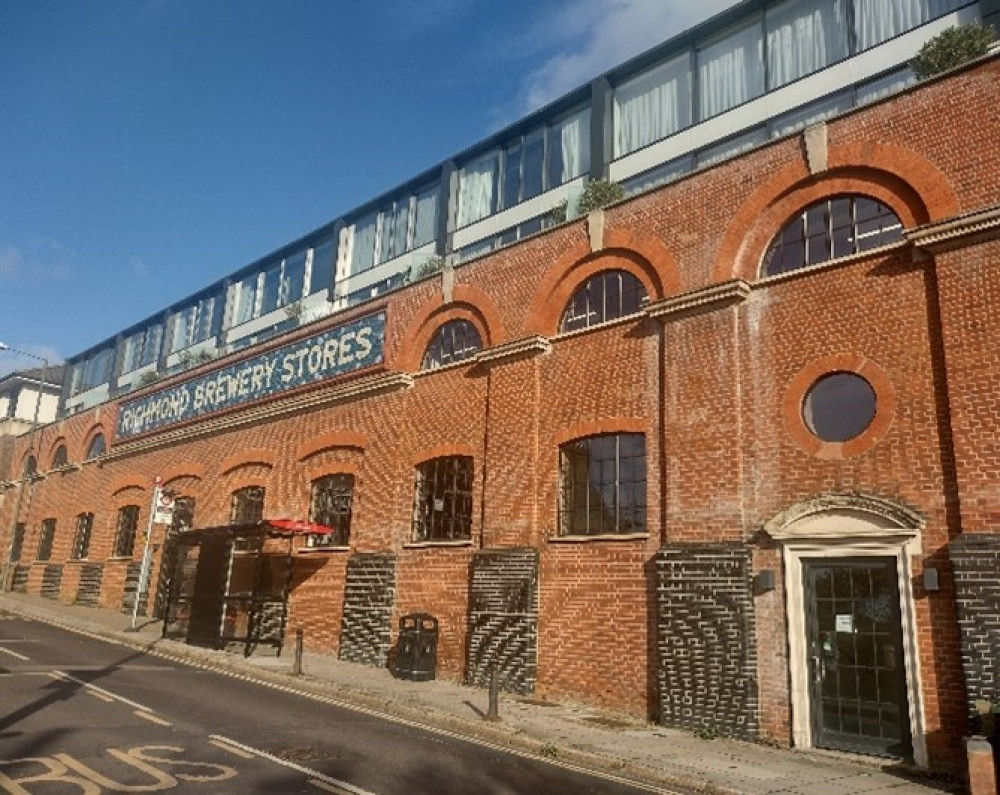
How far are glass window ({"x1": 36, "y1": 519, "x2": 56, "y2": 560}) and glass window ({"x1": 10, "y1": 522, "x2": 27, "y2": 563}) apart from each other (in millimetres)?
2263

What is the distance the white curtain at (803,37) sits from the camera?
62.3ft

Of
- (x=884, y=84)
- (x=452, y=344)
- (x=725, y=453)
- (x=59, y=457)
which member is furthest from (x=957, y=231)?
(x=59, y=457)

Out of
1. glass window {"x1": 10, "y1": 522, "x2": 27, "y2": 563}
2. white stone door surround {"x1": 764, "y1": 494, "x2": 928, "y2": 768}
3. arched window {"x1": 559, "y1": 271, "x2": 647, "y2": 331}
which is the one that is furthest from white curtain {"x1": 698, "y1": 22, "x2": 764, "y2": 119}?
glass window {"x1": 10, "y1": 522, "x2": 27, "y2": 563}

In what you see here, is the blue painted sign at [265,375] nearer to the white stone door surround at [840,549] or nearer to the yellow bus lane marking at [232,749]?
the white stone door surround at [840,549]

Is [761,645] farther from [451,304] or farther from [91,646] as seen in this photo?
[91,646]

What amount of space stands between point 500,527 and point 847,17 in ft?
51.5

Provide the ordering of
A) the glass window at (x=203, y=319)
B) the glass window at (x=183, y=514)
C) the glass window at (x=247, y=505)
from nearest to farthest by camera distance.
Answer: the glass window at (x=247, y=505)
the glass window at (x=183, y=514)
the glass window at (x=203, y=319)

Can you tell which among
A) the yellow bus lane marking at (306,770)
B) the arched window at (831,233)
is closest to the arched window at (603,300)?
the arched window at (831,233)

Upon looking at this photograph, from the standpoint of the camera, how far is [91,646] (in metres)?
16.5

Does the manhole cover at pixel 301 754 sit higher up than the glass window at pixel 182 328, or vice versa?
the glass window at pixel 182 328

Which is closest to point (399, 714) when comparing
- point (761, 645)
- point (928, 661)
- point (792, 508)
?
point (761, 645)

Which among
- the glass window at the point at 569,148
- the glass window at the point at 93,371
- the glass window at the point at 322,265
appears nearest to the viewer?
the glass window at the point at 569,148

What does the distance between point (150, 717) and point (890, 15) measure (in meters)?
21.2

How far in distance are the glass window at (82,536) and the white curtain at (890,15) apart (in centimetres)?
2959
